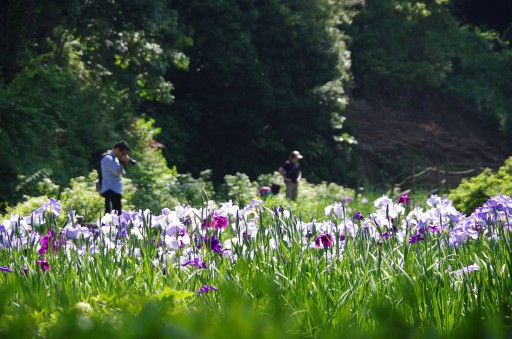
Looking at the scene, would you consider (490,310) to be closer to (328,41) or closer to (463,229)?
(463,229)

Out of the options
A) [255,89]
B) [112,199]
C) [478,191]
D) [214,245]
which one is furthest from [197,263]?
[255,89]

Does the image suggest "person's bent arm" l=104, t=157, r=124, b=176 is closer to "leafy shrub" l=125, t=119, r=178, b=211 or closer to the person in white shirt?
the person in white shirt

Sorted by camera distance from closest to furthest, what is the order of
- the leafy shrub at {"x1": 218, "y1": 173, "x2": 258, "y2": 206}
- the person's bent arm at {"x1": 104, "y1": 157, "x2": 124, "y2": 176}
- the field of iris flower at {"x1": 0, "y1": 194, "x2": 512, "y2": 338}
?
the field of iris flower at {"x1": 0, "y1": 194, "x2": 512, "y2": 338}, the person's bent arm at {"x1": 104, "y1": 157, "x2": 124, "y2": 176}, the leafy shrub at {"x1": 218, "y1": 173, "x2": 258, "y2": 206}

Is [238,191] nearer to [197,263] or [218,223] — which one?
[218,223]

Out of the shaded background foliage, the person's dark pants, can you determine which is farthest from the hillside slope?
the person's dark pants

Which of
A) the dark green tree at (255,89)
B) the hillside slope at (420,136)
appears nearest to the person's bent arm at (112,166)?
the dark green tree at (255,89)

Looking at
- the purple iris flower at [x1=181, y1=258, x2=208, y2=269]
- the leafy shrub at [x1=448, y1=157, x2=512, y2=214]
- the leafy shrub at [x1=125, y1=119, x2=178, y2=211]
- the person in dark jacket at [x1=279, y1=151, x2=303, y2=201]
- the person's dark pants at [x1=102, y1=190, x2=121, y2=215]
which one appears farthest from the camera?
the person in dark jacket at [x1=279, y1=151, x2=303, y2=201]

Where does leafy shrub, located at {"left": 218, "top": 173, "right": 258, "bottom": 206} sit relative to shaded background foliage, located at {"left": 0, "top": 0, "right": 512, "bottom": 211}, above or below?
below

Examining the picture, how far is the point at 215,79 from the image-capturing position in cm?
2362

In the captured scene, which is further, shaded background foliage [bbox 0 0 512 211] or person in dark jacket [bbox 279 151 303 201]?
person in dark jacket [bbox 279 151 303 201]

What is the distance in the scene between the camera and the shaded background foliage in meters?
15.8

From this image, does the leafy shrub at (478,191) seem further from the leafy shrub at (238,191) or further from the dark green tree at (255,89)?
the dark green tree at (255,89)

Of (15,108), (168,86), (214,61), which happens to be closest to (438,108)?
(214,61)

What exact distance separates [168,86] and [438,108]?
60.7 ft
